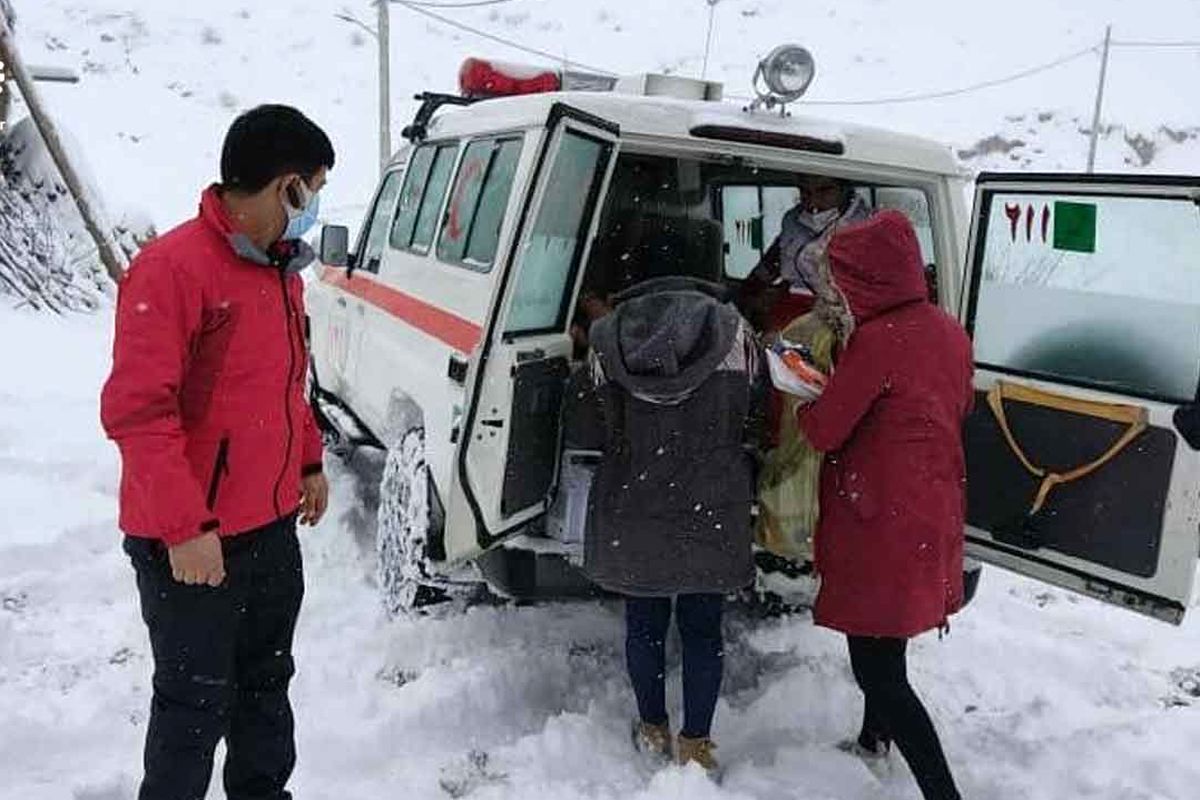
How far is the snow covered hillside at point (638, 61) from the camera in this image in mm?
28812

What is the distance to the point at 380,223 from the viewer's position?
5641mm

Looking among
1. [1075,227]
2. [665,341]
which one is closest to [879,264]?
[665,341]

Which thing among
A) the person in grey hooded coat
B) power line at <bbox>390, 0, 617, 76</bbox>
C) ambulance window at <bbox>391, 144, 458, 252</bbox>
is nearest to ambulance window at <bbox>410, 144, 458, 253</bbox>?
ambulance window at <bbox>391, 144, 458, 252</bbox>

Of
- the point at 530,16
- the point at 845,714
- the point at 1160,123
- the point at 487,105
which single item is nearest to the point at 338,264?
the point at 487,105

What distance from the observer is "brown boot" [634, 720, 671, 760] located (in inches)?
139

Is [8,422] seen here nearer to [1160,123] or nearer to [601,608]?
[601,608]

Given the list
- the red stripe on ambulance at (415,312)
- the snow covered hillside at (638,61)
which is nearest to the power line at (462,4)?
the snow covered hillside at (638,61)

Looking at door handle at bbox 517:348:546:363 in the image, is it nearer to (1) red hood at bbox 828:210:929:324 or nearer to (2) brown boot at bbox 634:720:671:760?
(1) red hood at bbox 828:210:929:324

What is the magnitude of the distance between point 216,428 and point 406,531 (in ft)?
5.57

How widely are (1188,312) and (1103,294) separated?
278mm

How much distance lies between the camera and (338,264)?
5.97 m

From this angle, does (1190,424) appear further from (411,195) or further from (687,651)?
(411,195)

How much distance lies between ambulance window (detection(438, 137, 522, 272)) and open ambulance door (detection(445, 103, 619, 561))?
0.96 ft

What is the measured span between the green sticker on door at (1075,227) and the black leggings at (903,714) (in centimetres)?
140
